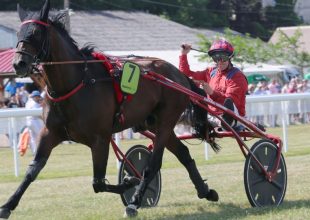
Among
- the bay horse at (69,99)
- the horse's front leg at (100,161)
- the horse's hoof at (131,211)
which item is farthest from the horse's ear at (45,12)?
the horse's hoof at (131,211)

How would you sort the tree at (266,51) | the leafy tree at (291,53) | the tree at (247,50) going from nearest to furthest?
the tree at (247,50) → the tree at (266,51) → the leafy tree at (291,53)

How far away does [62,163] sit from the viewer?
1547 centimetres

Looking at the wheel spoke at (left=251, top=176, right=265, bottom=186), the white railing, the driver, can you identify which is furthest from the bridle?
the white railing

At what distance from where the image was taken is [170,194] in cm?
947

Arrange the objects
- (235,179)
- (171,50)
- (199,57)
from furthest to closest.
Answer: (171,50)
(199,57)
(235,179)

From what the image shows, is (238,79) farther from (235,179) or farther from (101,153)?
(235,179)

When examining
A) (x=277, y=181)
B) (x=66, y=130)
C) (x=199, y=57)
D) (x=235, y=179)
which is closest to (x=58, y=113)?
(x=66, y=130)

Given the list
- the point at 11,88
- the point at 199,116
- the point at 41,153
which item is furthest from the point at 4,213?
the point at 11,88

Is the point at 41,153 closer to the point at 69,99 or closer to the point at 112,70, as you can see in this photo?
the point at 69,99

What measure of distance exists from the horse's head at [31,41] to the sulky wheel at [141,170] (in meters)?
2.00

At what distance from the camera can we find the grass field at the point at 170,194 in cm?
780

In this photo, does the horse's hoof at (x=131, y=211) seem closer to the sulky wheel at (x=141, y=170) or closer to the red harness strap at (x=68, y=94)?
the sulky wheel at (x=141, y=170)

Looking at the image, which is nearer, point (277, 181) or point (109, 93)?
point (109, 93)

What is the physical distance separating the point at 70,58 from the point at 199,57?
89.6ft
